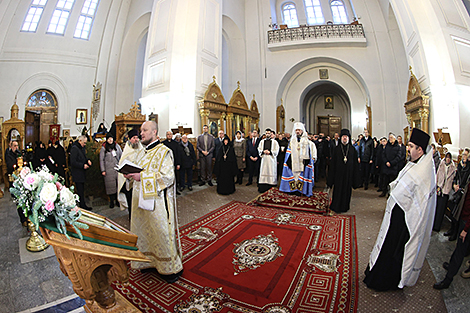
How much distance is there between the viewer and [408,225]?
243 centimetres

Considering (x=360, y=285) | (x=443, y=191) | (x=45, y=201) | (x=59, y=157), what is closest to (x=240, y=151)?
(x=59, y=157)

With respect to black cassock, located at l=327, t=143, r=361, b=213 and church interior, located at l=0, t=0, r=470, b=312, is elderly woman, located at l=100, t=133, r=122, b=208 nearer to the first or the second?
church interior, located at l=0, t=0, r=470, b=312

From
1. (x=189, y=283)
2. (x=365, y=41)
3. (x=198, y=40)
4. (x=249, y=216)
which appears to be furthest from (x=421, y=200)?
(x=365, y=41)

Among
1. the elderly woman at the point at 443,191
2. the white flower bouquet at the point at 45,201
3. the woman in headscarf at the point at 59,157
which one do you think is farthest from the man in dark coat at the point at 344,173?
the woman in headscarf at the point at 59,157

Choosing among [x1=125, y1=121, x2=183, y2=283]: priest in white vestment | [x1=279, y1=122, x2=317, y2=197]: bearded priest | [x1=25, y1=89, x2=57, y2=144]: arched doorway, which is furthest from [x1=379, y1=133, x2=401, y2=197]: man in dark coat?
[x1=25, y1=89, x2=57, y2=144]: arched doorway

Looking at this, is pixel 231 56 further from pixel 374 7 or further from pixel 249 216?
pixel 249 216

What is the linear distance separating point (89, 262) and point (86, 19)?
57.9 ft

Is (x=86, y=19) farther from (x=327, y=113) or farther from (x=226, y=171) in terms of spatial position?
(x=327, y=113)

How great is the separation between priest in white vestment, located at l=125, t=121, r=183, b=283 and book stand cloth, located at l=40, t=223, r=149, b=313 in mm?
808

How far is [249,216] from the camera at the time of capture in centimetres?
505

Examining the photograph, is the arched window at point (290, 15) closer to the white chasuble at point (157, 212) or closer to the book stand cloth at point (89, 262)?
the white chasuble at point (157, 212)

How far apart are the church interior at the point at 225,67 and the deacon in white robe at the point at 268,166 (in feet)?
2.58

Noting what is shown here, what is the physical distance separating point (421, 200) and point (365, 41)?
13491 millimetres

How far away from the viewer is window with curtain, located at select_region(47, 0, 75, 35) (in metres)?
13.8
